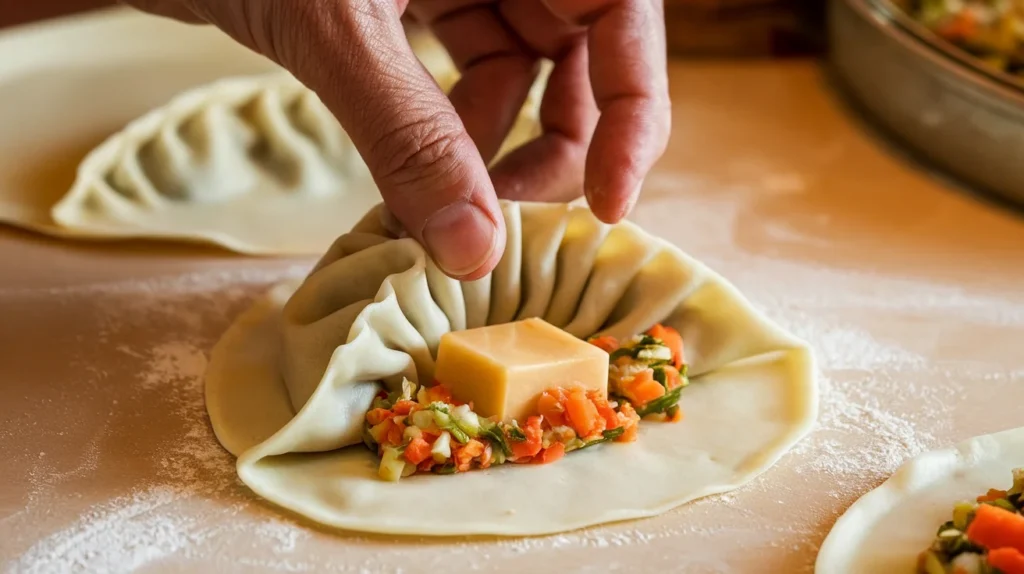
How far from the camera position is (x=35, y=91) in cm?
329

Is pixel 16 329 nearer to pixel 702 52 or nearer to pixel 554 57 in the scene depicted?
pixel 554 57

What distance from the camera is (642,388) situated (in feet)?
5.82

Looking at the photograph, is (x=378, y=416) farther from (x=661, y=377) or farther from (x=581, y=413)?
(x=661, y=377)

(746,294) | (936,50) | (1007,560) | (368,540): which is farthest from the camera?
(936,50)

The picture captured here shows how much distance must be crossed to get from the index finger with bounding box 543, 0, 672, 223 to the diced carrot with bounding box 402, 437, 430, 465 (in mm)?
613

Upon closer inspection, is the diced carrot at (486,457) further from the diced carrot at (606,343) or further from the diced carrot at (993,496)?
the diced carrot at (993,496)

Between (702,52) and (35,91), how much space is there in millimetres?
2364

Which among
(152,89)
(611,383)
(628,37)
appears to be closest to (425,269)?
(611,383)

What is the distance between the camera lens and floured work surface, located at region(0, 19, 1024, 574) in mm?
1508

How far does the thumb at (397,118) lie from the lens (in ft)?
5.26

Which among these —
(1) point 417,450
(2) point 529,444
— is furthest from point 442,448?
(2) point 529,444

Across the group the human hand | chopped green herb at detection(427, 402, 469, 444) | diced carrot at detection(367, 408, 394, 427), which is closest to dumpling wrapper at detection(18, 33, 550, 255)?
the human hand

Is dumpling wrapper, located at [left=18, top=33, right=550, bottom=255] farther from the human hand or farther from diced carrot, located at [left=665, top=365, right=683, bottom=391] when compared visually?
diced carrot, located at [left=665, top=365, right=683, bottom=391]

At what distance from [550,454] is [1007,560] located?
681mm
